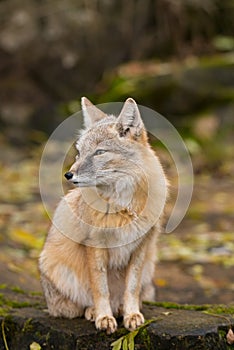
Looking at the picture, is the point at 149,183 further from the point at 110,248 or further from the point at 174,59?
the point at 174,59

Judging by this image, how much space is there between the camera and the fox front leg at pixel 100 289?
15.1 feet

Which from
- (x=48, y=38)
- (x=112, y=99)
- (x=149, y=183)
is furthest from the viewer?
(x=48, y=38)

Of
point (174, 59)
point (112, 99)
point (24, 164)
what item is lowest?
point (24, 164)

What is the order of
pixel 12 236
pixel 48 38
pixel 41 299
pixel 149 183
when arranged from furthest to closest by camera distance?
pixel 48 38, pixel 12 236, pixel 41 299, pixel 149 183

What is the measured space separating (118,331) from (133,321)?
12 centimetres

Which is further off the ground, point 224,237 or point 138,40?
point 138,40

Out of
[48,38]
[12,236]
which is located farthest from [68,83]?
[12,236]

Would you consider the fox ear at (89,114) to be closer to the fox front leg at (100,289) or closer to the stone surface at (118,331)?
the fox front leg at (100,289)

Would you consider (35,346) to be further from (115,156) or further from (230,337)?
(115,156)

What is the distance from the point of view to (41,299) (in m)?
5.91

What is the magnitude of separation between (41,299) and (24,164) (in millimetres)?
8421

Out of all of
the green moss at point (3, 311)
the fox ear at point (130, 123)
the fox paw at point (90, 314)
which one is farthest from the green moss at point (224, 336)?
the green moss at point (3, 311)

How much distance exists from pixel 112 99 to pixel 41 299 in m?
9.65

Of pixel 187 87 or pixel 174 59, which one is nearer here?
pixel 187 87
